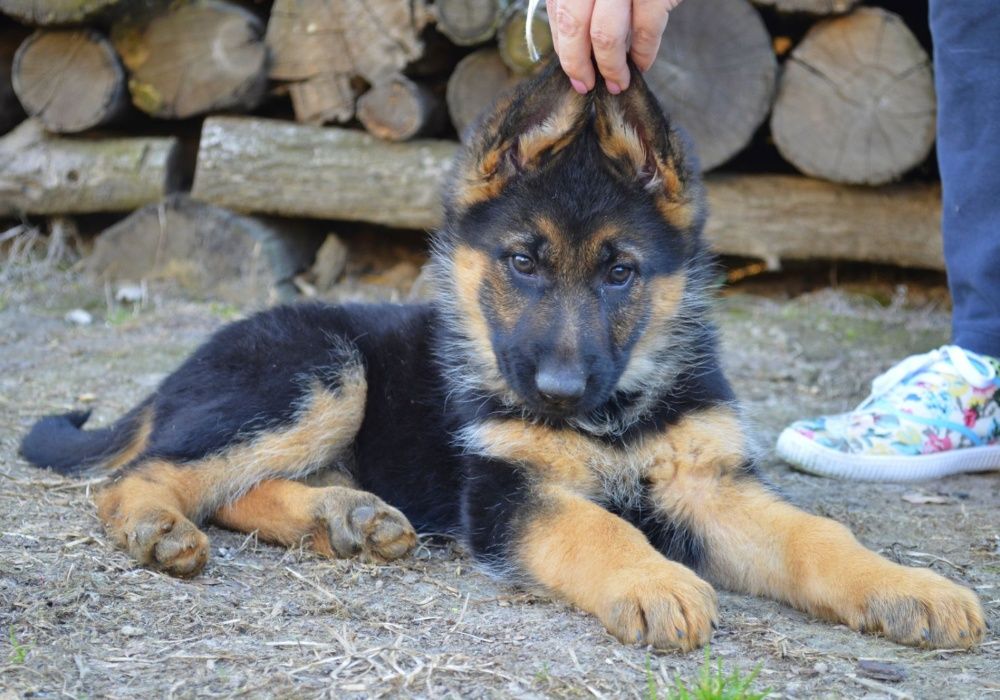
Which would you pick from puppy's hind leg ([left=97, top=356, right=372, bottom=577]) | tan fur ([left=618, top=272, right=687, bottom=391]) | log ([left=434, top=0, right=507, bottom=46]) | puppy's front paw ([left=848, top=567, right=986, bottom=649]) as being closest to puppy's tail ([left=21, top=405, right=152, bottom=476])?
puppy's hind leg ([left=97, top=356, right=372, bottom=577])

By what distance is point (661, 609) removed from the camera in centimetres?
234

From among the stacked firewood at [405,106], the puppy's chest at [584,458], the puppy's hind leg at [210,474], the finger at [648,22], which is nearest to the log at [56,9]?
the stacked firewood at [405,106]

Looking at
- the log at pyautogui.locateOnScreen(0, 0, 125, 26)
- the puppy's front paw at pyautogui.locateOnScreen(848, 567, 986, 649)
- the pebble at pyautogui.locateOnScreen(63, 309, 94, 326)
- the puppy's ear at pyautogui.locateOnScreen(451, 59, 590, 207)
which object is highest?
the puppy's ear at pyautogui.locateOnScreen(451, 59, 590, 207)

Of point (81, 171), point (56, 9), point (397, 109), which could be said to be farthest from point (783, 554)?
point (81, 171)

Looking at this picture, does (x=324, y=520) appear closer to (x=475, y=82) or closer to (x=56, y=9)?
(x=475, y=82)

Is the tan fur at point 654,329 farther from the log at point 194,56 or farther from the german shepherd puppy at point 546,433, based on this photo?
the log at point 194,56

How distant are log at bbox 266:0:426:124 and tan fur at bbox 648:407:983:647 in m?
3.56

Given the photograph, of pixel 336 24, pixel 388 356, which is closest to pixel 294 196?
pixel 336 24

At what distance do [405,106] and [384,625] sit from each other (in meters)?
4.10

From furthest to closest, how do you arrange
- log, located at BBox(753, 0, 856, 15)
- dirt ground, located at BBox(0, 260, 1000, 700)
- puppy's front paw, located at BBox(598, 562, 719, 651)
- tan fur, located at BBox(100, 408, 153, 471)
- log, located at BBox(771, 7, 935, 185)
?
1. log, located at BBox(771, 7, 935, 185)
2. log, located at BBox(753, 0, 856, 15)
3. tan fur, located at BBox(100, 408, 153, 471)
4. puppy's front paw, located at BBox(598, 562, 719, 651)
5. dirt ground, located at BBox(0, 260, 1000, 700)

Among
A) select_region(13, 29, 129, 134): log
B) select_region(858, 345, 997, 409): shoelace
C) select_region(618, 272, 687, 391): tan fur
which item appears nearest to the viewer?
select_region(618, 272, 687, 391): tan fur

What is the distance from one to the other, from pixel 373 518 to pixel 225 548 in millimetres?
457

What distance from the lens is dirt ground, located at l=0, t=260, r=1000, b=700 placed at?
2156 millimetres

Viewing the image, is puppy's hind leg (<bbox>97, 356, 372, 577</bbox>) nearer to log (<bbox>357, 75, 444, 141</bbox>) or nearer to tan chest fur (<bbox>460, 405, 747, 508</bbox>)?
tan chest fur (<bbox>460, 405, 747, 508</bbox>)
